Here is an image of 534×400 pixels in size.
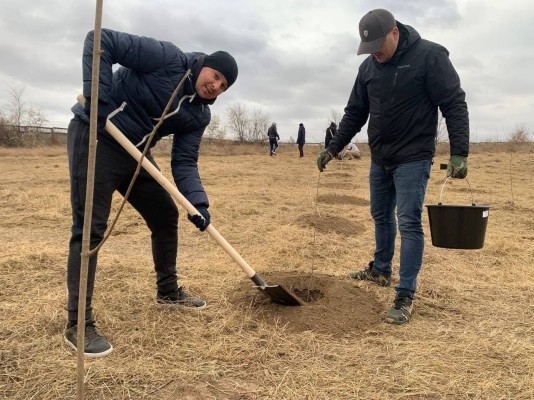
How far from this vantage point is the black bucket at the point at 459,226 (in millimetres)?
3090

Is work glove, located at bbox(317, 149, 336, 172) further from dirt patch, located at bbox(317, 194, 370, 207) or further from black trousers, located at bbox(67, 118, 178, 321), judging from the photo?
dirt patch, located at bbox(317, 194, 370, 207)

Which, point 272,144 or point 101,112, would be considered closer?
point 101,112

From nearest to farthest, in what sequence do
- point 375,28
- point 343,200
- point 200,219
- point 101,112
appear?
1. point 101,112
2. point 200,219
3. point 375,28
4. point 343,200

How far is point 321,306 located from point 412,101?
5.32 feet

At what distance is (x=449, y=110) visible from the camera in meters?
3.06

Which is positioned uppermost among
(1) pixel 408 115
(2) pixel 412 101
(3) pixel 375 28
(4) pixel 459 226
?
(3) pixel 375 28

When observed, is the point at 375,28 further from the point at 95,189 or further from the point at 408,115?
the point at 95,189

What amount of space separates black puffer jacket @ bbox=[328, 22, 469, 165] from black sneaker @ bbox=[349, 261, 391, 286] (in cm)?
106

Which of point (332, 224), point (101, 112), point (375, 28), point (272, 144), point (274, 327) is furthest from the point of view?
point (272, 144)

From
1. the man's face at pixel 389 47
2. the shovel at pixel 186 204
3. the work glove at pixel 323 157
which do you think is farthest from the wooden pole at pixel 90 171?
the work glove at pixel 323 157

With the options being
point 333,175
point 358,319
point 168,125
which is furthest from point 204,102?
point 333,175

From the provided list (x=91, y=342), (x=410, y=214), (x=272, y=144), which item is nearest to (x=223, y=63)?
(x=410, y=214)

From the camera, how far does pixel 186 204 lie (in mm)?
2680

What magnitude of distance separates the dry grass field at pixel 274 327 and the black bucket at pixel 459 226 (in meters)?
0.52
